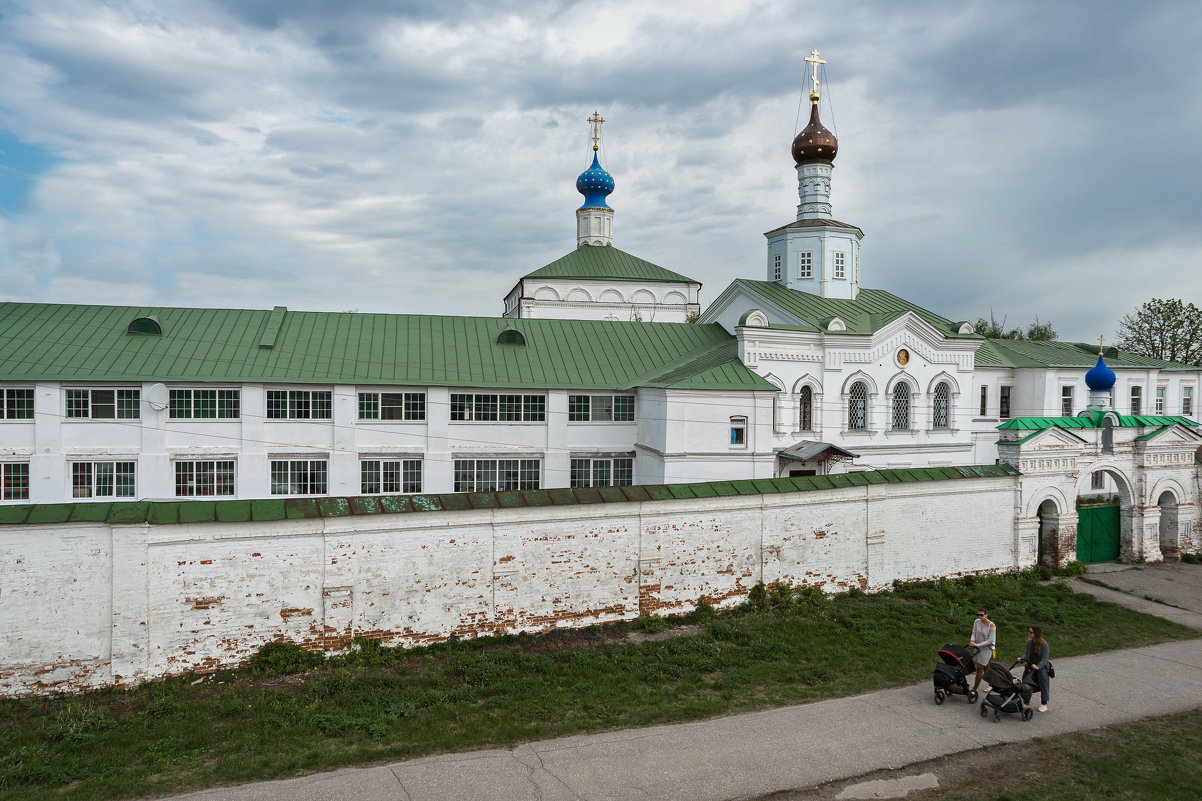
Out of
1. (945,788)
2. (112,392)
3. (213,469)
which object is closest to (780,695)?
(945,788)

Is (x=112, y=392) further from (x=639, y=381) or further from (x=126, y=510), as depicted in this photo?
(x=639, y=381)

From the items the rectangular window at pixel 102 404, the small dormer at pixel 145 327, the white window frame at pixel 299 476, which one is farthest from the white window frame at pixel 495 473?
the small dormer at pixel 145 327

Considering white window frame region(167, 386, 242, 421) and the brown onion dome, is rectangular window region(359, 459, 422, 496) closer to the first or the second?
white window frame region(167, 386, 242, 421)

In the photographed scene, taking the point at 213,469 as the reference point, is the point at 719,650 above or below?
below

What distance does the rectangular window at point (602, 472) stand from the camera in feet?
79.6

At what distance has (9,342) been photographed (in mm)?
21406

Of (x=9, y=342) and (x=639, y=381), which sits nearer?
(x=9, y=342)

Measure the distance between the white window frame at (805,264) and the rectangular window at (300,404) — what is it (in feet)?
58.1

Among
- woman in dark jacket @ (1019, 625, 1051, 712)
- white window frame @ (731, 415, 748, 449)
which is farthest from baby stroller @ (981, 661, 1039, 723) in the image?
white window frame @ (731, 415, 748, 449)

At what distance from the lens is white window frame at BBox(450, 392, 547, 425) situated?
922 inches

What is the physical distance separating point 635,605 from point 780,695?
3445 mm

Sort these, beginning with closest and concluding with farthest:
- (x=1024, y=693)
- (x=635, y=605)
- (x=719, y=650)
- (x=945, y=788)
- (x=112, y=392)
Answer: (x=945, y=788) → (x=1024, y=693) → (x=719, y=650) → (x=635, y=605) → (x=112, y=392)

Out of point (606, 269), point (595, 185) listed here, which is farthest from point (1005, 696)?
point (595, 185)

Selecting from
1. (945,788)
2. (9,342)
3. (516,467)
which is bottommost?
(945,788)
